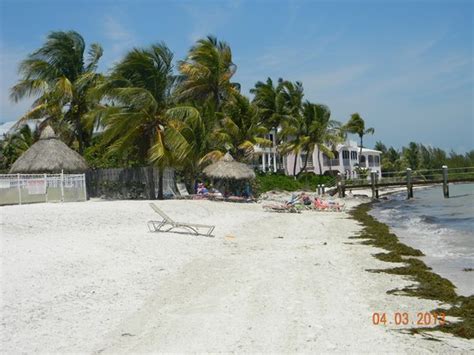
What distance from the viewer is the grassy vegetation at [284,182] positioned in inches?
1315

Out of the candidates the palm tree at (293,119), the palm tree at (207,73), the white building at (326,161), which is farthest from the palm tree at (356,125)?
the palm tree at (207,73)

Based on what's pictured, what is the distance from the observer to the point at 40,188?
18422 mm

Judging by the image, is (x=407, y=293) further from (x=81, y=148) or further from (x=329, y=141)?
(x=329, y=141)

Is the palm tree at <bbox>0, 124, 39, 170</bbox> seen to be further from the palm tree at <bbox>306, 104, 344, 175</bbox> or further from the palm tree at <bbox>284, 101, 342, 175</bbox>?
the palm tree at <bbox>306, 104, 344, 175</bbox>

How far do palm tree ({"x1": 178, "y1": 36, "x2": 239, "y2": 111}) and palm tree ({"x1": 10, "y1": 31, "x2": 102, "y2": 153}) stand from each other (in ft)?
19.5

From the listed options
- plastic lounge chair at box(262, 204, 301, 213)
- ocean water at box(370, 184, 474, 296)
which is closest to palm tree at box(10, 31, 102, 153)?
plastic lounge chair at box(262, 204, 301, 213)

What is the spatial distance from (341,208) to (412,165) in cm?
5528

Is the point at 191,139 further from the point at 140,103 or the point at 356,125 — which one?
the point at 356,125

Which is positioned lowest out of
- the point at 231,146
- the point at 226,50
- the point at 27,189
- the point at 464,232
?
the point at 464,232

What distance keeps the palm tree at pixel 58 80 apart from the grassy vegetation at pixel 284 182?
35.7 feet

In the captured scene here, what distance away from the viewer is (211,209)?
20703mm

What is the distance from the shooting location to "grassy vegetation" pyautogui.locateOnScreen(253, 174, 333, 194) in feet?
110

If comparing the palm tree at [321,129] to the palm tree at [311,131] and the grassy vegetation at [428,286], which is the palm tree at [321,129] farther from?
the grassy vegetation at [428,286]

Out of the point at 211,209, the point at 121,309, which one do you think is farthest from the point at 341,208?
the point at 121,309
